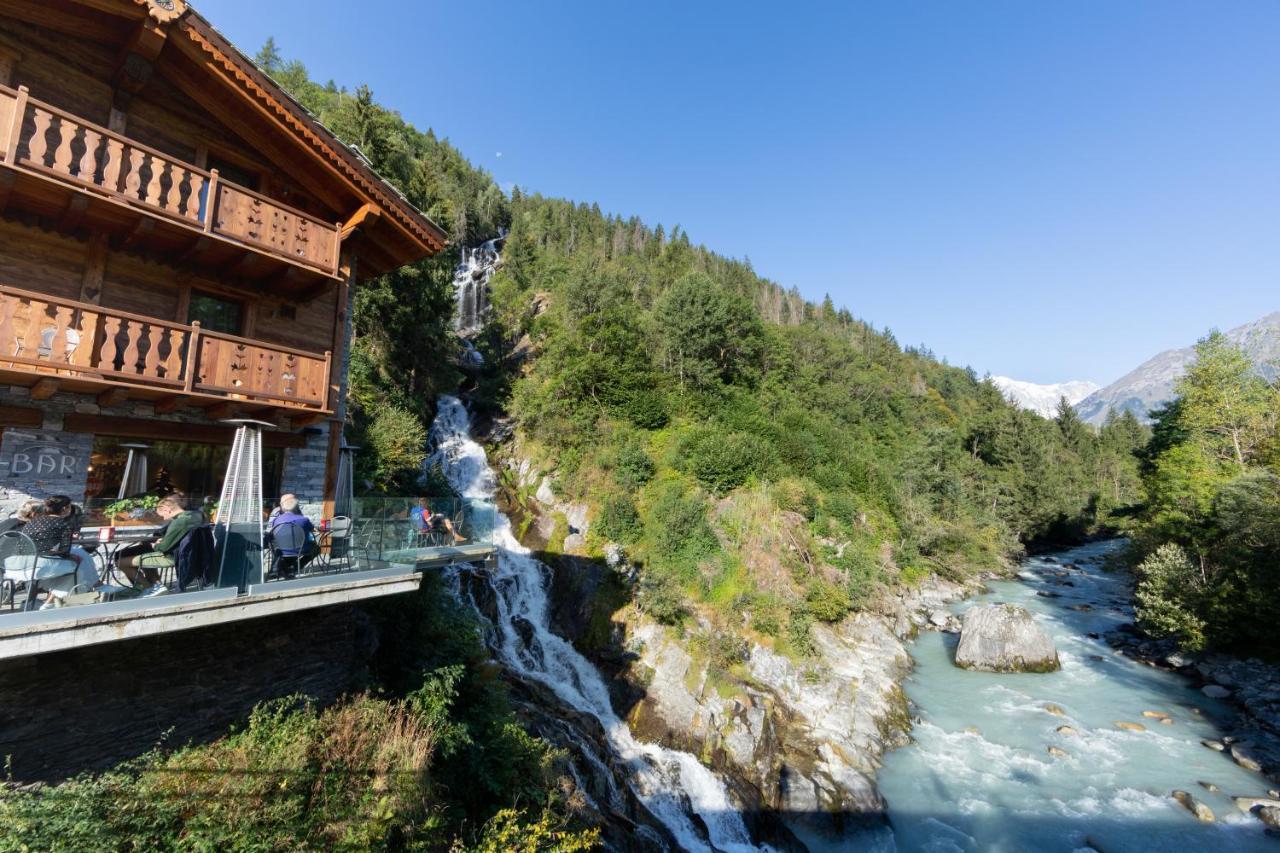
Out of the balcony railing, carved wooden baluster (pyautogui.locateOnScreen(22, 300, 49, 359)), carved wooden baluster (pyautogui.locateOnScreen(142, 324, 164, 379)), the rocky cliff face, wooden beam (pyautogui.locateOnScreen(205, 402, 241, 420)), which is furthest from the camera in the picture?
the rocky cliff face

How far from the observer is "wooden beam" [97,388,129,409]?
9.41 m

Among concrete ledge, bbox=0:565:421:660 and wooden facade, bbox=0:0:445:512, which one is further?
wooden facade, bbox=0:0:445:512

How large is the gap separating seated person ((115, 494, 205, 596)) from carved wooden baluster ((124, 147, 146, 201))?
20.2 feet

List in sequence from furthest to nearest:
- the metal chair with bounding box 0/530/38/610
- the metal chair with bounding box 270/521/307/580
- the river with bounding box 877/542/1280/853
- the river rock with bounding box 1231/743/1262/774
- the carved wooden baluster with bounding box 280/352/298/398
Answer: the river rock with bounding box 1231/743/1262/774 → the river with bounding box 877/542/1280/853 → the carved wooden baluster with bounding box 280/352/298/398 → the metal chair with bounding box 270/521/307/580 → the metal chair with bounding box 0/530/38/610

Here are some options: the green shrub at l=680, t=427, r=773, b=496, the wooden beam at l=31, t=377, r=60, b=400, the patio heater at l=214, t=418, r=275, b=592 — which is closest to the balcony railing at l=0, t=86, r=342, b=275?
the wooden beam at l=31, t=377, r=60, b=400

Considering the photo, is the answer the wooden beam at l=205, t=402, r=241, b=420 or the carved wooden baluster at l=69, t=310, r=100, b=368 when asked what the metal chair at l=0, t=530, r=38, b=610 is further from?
the wooden beam at l=205, t=402, r=241, b=420

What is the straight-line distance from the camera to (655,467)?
28.3m

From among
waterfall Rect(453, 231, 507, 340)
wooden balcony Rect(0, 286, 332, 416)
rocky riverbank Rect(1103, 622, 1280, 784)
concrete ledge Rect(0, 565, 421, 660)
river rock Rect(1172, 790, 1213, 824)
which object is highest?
waterfall Rect(453, 231, 507, 340)

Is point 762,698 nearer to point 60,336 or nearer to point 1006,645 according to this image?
point 1006,645

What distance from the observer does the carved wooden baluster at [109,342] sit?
892 cm

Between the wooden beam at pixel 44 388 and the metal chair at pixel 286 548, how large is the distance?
4372 mm

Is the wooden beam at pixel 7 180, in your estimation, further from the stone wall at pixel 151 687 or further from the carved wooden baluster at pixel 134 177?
the stone wall at pixel 151 687

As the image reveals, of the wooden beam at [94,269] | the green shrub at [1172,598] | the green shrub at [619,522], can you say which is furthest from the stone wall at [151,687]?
the green shrub at [1172,598]

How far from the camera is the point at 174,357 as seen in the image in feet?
32.0
